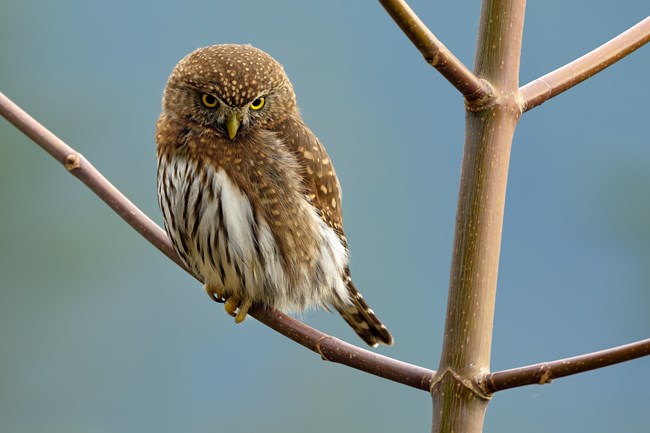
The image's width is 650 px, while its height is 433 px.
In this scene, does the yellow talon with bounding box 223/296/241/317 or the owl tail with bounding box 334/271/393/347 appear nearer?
the yellow talon with bounding box 223/296/241/317

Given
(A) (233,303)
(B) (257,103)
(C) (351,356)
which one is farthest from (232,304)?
(C) (351,356)

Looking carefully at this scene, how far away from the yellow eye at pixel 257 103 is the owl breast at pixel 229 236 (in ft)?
0.67

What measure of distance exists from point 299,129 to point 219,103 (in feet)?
0.86

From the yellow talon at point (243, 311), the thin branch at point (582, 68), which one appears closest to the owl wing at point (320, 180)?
the yellow talon at point (243, 311)

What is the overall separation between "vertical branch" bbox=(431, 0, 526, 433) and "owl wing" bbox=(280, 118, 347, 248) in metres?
1.07

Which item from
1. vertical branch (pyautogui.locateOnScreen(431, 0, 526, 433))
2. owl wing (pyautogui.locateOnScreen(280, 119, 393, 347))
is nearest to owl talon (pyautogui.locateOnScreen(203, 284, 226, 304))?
owl wing (pyautogui.locateOnScreen(280, 119, 393, 347))

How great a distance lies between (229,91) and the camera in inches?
85.7

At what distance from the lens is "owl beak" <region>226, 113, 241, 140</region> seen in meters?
2.18

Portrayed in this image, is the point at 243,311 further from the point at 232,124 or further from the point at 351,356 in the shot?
the point at 351,356

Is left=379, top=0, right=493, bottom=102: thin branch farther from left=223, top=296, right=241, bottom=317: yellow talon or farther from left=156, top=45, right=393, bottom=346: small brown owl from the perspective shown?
left=223, top=296, right=241, bottom=317: yellow talon

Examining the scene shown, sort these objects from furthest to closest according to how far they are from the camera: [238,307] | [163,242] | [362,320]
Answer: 1. [362,320]
2. [238,307]
3. [163,242]

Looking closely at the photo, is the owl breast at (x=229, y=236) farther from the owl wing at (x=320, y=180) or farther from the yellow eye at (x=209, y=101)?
the yellow eye at (x=209, y=101)

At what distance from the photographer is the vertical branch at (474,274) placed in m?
1.23

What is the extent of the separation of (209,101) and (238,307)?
1.88 feet
